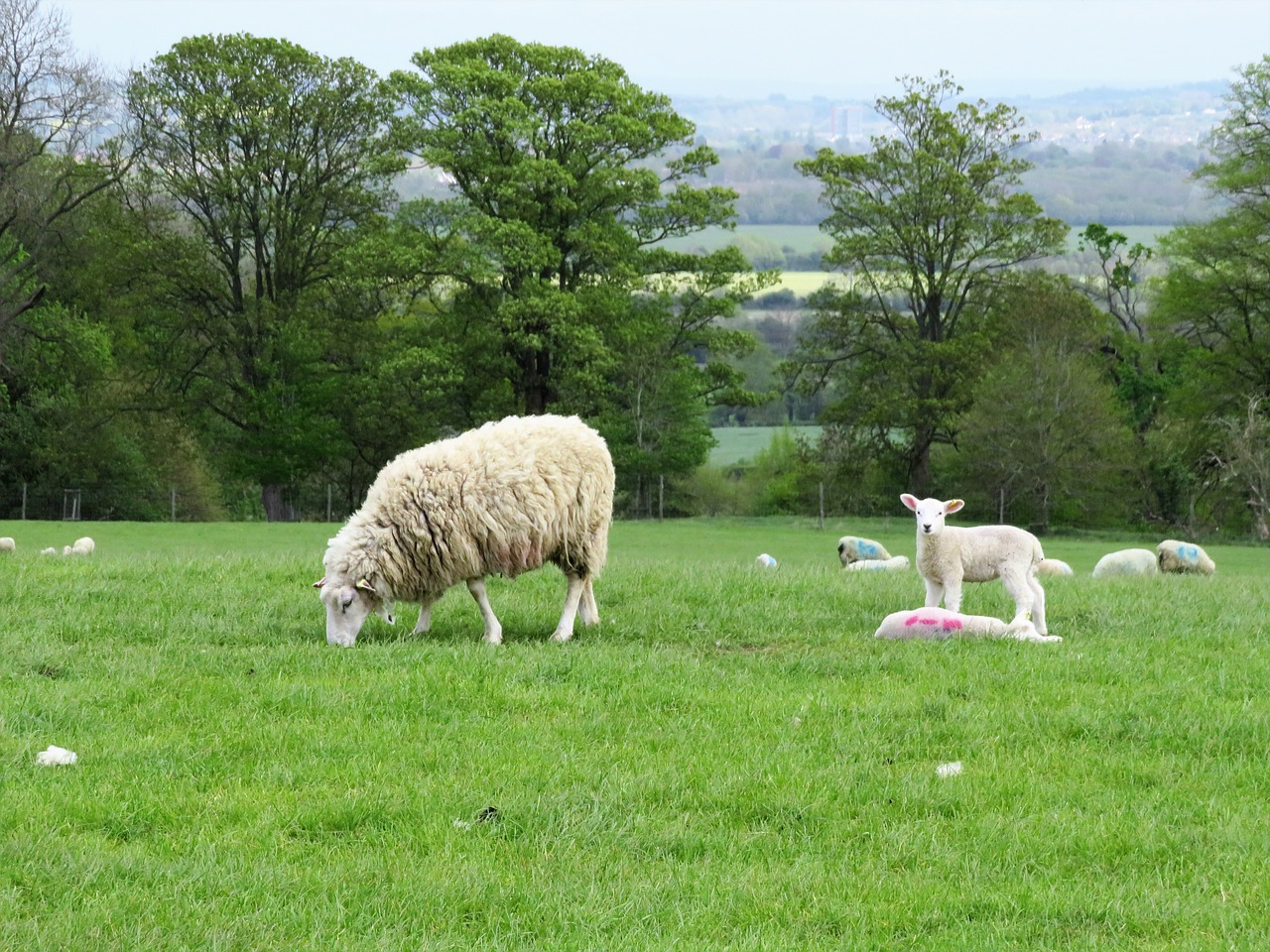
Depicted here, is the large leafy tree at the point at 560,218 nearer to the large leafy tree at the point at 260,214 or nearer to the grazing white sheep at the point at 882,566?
the large leafy tree at the point at 260,214

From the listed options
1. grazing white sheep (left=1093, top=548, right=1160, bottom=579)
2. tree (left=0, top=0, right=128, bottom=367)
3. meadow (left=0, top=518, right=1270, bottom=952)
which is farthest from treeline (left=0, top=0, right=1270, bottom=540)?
meadow (left=0, top=518, right=1270, bottom=952)

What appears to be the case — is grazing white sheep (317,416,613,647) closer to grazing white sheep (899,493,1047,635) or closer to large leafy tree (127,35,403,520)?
grazing white sheep (899,493,1047,635)

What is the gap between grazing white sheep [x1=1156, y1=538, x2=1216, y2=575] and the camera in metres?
20.7

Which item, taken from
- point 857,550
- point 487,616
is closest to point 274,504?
point 857,550

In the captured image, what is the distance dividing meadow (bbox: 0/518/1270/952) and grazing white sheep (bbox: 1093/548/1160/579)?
261 inches

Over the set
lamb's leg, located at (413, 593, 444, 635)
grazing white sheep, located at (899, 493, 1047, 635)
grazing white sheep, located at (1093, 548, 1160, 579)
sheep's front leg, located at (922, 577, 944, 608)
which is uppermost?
grazing white sheep, located at (899, 493, 1047, 635)

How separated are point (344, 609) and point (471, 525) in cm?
126

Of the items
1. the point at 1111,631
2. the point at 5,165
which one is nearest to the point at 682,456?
the point at 5,165

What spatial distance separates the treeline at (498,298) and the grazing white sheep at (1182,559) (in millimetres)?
26719

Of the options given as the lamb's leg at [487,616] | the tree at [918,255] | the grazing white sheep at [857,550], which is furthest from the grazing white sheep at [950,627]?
the tree at [918,255]

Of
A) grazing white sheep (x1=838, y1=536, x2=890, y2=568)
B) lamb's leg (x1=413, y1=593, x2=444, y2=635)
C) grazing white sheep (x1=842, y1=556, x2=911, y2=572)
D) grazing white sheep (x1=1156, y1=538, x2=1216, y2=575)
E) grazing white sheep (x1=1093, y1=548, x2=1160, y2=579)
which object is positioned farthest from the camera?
grazing white sheep (x1=838, y1=536, x2=890, y2=568)

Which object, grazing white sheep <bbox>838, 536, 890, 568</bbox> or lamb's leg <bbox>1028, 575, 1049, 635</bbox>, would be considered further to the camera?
grazing white sheep <bbox>838, 536, 890, 568</bbox>

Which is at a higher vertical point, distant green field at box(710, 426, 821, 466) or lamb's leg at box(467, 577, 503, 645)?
lamb's leg at box(467, 577, 503, 645)

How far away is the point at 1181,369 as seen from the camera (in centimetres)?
5775
